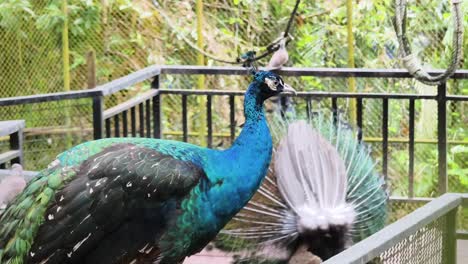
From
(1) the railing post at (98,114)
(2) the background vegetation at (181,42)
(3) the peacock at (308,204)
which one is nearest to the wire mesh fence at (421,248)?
(3) the peacock at (308,204)

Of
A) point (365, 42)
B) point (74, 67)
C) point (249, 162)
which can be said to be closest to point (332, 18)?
point (365, 42)

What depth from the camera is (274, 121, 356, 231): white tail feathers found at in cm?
321

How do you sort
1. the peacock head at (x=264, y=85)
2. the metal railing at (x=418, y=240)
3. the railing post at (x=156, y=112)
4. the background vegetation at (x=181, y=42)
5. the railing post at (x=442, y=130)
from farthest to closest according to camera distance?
the background vegetation at (x=181, y=42) → the railing post at (x=156, y=112) → the railing post at (x=442, y=130) → the peacock head at (x=264, y=85) → the metal railing at (x=418, y=240)

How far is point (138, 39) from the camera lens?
7543mm

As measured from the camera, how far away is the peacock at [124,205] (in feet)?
8.54

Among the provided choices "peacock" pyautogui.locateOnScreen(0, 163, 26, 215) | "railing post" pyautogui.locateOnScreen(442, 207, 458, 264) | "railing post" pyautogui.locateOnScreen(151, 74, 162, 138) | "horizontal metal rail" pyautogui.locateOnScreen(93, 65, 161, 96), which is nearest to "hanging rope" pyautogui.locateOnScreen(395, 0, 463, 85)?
"horizontal metal rail" pyautogui.locateOnScreen(93, 65, 161, 96)

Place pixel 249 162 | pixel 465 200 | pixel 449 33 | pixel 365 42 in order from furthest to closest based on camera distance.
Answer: pixel 365 42, pixel 449 33, pixel 249 162, pixel 465 200

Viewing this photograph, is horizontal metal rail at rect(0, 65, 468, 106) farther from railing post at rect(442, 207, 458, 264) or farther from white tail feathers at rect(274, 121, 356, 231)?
railing post at rect(442, 207, 458, 264)

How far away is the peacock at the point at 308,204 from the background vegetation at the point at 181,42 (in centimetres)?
321

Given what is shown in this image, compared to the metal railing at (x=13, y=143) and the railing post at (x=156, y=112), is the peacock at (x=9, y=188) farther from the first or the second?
the railing post at (x=156, y=112)

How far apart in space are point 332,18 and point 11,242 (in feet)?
16.6

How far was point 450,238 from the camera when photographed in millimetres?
2486

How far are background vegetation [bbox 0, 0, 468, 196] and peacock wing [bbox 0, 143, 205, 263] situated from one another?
3983 millimetres

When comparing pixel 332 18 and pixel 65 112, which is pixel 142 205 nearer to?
pixel 65 112
